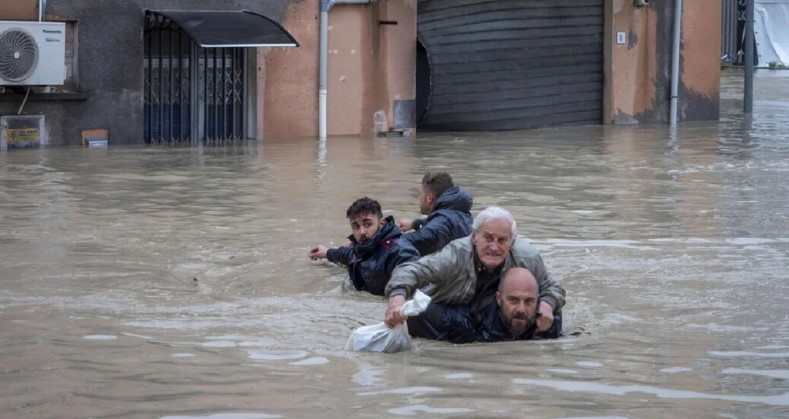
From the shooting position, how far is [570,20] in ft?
81.0

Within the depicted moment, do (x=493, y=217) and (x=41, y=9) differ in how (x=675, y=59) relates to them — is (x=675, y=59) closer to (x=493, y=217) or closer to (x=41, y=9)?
(x=41, y=9)

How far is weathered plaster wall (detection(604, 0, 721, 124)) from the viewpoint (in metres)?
25.1

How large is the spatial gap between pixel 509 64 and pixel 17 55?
31.3 ft

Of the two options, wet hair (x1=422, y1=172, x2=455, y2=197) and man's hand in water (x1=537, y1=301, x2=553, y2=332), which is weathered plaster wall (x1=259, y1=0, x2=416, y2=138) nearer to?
wet hair (x1=422, y1=172, x2=455, y2=197)

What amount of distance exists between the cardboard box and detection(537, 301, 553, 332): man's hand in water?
1215 centimetres

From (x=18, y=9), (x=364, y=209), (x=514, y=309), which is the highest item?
(x=18, y=9)

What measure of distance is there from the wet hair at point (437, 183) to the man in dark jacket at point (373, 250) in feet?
1.55

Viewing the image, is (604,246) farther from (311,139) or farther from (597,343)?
(311,139)

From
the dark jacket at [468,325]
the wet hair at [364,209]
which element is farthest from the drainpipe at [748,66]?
the dark jacket at [468,325]

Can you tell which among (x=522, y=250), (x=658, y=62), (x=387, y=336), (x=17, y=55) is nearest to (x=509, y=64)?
(x=658, y=62)

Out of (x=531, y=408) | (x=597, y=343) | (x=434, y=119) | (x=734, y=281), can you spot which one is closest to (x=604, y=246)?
(x=734, y=281)

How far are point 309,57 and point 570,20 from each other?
5980 millimetres

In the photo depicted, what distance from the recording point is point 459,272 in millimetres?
7387

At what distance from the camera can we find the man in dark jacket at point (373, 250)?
8844mm
